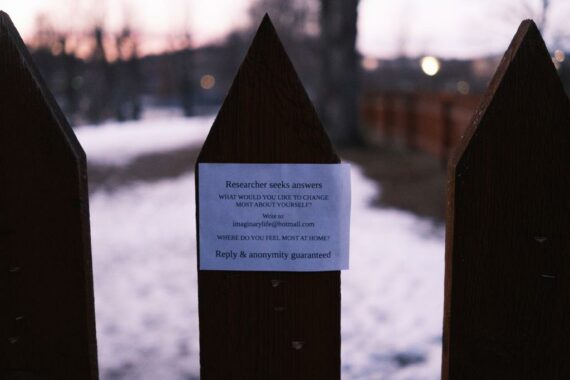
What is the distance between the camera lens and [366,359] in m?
3.70

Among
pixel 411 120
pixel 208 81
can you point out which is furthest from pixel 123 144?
pixel 208 81

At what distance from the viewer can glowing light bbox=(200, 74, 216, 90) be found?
8519 centimetres

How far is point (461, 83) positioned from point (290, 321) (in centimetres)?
7667

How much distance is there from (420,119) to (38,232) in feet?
45.0

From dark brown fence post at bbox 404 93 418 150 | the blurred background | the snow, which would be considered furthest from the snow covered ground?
the snow

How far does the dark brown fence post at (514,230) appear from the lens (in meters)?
1.72

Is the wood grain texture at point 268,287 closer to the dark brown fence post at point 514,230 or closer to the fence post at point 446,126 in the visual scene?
the dark brown fence post at point 514,230

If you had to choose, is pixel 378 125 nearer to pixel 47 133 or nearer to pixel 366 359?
pixel 366 359

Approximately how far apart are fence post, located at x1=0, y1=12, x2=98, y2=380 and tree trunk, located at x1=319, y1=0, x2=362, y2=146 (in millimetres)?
15580

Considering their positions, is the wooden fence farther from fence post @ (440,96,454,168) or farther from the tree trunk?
the tree trunk

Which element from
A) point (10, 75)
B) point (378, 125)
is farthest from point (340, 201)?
point (378, 125)

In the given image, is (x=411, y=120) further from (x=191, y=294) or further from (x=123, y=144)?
(x=191, y=294)

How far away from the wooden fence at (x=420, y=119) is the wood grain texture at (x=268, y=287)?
17.5ft

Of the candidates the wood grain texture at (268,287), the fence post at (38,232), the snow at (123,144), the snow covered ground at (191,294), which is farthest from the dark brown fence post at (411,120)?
the fence post at (38,232)
